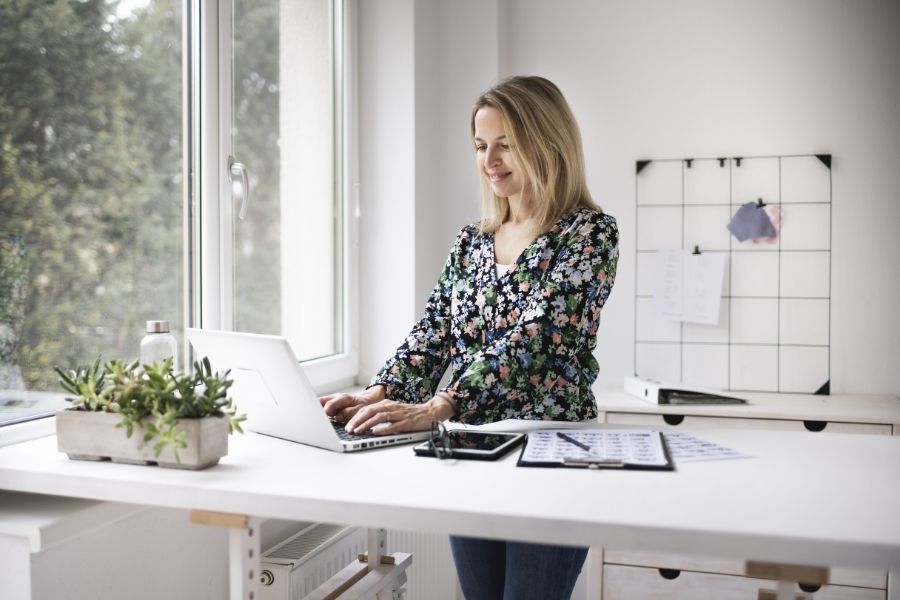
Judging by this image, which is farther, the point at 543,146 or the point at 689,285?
the point at 689,285

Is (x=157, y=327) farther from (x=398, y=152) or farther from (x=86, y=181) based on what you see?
(x=398, y=152)

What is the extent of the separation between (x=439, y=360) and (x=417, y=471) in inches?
24.6

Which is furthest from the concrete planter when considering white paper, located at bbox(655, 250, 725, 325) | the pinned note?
the pinned note

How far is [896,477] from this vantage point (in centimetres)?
116

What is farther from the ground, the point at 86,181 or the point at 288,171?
the point at 288,171

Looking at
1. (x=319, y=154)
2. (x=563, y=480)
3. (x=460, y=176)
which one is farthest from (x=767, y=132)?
(x=563, y=480)

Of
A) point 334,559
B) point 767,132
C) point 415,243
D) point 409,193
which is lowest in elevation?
point 334,559

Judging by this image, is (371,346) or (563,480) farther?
(371,346)

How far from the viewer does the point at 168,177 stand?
71.3 inches

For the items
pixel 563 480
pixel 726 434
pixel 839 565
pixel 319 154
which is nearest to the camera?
pixel 839 565

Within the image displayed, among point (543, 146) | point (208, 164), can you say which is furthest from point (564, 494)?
point (208, 164)

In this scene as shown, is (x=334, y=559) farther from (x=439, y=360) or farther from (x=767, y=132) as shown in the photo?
(x=767, y=132)

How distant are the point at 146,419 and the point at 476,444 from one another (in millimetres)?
511

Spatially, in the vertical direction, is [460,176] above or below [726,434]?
above
